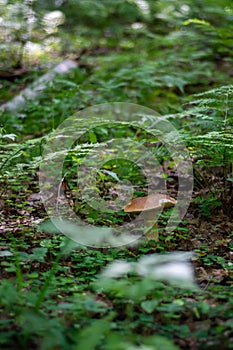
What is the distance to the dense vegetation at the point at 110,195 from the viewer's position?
210cm

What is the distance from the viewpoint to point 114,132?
5.21 m

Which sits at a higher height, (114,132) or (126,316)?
(114,132)

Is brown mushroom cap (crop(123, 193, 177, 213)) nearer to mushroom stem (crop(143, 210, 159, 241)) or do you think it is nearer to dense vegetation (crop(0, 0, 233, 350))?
mushroom stem (crop(143, 210, 159, 241))

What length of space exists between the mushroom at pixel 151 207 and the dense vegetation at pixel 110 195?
10 centimetres

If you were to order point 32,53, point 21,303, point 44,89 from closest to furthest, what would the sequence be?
→ point 21,303
point 44,89
point 32,53

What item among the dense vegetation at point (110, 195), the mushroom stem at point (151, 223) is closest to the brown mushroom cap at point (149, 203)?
the mushroom stem at point (151, 223)

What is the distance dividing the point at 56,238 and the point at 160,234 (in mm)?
834

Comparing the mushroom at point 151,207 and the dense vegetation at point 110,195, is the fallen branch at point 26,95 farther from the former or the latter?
the mushroom at point 151,207

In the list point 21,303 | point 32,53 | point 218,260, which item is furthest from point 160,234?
point 32,53

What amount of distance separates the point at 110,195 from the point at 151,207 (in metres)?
0.93

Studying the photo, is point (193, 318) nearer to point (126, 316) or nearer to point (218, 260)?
point (126, 316)

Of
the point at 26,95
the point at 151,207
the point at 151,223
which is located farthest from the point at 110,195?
the point at 26,95

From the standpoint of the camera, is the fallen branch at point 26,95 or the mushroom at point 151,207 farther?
the fallen branch at point 26,95

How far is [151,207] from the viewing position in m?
3.12
